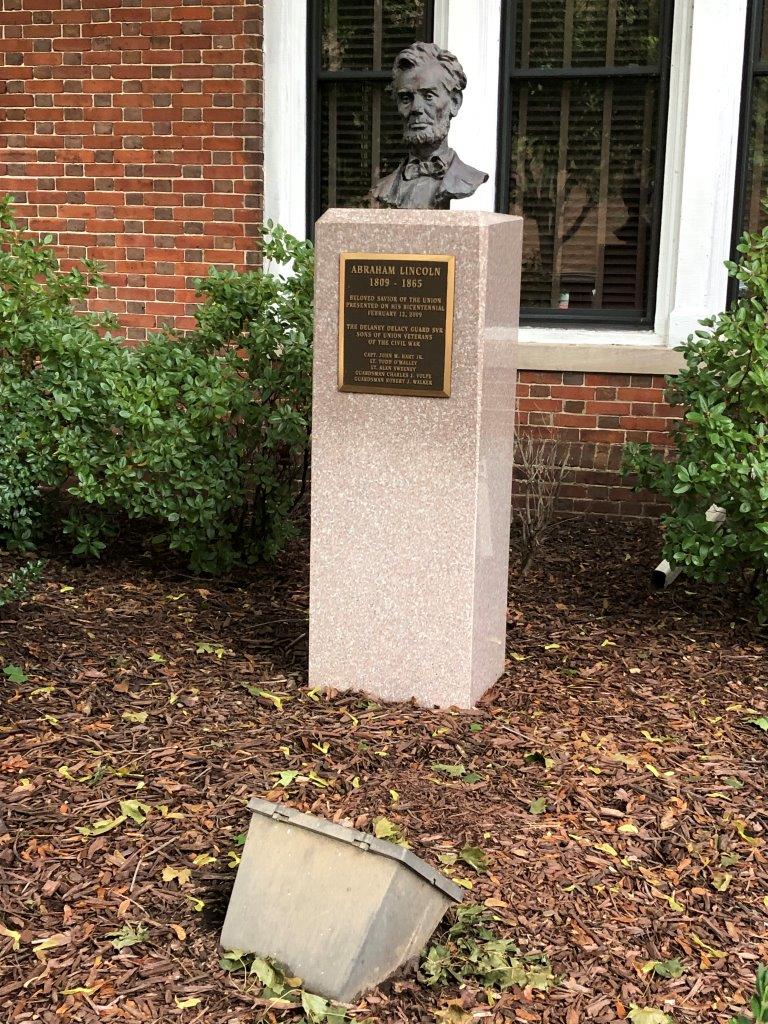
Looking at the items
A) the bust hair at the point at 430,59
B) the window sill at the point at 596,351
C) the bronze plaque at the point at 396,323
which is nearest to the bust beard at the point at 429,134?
the bust hair at the point at 430,59

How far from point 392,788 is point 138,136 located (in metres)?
5.55

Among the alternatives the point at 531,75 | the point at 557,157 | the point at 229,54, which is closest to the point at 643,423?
the point at 557,157

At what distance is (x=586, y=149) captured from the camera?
7.64 m

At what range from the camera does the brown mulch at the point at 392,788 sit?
3289 mm

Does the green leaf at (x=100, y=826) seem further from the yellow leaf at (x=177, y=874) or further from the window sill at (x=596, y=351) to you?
the window sill at (x=596, y=351)

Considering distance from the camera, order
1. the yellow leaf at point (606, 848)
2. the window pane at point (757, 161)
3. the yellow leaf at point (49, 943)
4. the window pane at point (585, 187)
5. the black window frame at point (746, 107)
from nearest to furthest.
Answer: the yellow leaf at point (49, 943), the yellow leaf at point (606, 848), the black window frame at point (746, 107), the window pane at point (757, 161), the window pane at point (585, 187)

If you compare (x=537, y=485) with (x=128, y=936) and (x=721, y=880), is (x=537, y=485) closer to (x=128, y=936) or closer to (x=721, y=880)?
(x=721, y=880)

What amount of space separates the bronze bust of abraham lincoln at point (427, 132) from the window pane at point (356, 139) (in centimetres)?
324

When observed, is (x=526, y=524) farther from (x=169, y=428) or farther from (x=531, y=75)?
(x=531, y=75)

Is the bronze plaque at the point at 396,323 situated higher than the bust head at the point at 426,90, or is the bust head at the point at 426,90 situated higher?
the bust head at the point at 426,90

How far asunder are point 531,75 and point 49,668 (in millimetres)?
4765

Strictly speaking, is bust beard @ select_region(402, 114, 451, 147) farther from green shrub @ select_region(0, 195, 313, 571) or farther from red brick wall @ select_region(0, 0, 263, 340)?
red brick wall @ select_region(0, 0, 263, 340)

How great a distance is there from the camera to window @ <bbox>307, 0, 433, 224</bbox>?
7840mm

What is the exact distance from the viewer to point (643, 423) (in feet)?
A: 24.9
